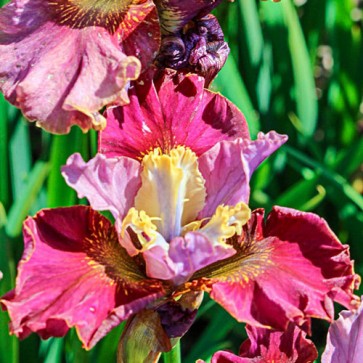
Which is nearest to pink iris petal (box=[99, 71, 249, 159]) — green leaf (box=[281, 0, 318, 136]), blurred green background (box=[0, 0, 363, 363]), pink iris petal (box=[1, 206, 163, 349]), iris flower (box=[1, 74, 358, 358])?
iris flower (box=[1, 74, 358, 358])

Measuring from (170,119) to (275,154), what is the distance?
2.88 ft

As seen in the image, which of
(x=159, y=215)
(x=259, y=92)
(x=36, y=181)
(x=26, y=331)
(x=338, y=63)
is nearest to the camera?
(x=26, y=331)

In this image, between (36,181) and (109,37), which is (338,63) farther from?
(109,37)

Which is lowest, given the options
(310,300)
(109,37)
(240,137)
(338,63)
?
(338,63)

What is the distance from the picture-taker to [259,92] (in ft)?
6.34

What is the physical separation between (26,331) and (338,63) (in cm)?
155

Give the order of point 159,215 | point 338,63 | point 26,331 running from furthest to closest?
1. point 338,63
2. point 159,215
3. point 26,331

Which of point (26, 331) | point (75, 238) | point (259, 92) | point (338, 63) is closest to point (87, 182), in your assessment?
point (75, 238)

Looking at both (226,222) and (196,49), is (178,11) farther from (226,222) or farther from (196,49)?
(226,222)

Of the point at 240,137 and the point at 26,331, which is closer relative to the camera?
the point at 26,331

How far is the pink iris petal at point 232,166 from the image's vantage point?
87 centimetres

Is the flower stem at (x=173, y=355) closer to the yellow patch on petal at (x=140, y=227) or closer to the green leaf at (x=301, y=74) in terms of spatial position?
the yellow patch on petal at (x=140, y=227)

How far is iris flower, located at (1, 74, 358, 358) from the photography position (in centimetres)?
79

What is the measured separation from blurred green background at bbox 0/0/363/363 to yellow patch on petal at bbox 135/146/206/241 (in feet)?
1.07
